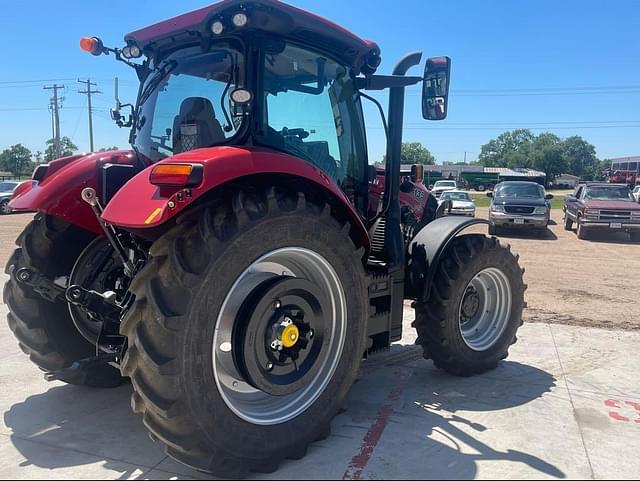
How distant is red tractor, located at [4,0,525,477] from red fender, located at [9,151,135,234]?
0.04ft

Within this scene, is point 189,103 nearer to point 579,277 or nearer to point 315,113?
point 315,113

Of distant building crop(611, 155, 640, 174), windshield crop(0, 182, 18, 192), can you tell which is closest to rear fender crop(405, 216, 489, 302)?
windshield crop(0, 182, 18, 192)

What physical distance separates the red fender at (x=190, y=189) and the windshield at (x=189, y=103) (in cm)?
45

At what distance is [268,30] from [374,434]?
2574 millimetres

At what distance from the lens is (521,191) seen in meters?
17.7

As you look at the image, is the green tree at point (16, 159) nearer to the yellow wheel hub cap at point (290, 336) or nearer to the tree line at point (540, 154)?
the tree line at point (540, 154)

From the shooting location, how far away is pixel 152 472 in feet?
9.39

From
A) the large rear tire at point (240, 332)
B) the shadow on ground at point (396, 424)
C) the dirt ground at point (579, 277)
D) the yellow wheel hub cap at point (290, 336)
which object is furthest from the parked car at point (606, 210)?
the yellow wheel hub cap at point (290, 336)

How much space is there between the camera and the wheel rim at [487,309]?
4586mm

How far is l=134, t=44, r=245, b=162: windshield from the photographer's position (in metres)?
3.18

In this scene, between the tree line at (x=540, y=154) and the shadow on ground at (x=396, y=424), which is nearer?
the shadow on ground at (x=396, y=424)

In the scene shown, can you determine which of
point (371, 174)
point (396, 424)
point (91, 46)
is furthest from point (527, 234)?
point (91, 46)

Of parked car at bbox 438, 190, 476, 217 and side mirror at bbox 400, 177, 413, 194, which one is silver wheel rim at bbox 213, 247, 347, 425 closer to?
side mirror at bbox 400, 177, 413, 194

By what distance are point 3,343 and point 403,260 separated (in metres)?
4.15
